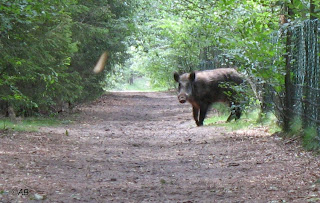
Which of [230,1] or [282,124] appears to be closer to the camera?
[230,1]

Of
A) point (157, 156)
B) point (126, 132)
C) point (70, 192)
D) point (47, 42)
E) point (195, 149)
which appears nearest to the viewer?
point (70, 192)

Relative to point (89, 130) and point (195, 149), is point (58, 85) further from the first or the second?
point (195, 149)

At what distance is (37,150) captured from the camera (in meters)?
9.01

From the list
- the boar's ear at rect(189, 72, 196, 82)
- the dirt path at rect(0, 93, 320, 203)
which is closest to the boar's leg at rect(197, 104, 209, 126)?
the boar's ear at rect(189, 72, 196, 82)

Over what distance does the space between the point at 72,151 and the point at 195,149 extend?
2343mm

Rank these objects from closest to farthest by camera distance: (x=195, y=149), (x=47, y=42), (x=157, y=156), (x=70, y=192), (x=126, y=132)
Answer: (x=70, y=192) → (x=157, y=156) → (x=195, y=149) → (x=47, y=42) → (x=126, y=132)

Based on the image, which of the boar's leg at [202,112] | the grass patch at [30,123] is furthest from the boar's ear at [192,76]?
the grass patch at [30,123]

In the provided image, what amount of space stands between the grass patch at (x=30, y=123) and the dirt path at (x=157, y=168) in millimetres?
770

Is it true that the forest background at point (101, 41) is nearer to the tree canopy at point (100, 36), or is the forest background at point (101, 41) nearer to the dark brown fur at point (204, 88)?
the tree canopy at point (100, 36)

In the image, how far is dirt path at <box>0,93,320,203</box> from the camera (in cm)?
562

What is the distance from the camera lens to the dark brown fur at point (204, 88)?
14.1m

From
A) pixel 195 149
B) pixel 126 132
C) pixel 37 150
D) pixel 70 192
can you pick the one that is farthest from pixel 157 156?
pixel 126 132

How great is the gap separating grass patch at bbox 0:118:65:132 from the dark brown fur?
156 inches

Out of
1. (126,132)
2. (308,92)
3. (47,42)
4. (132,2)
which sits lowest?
(126,132)
